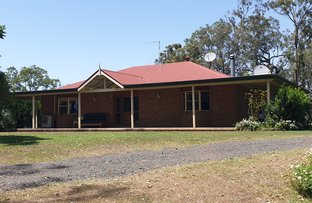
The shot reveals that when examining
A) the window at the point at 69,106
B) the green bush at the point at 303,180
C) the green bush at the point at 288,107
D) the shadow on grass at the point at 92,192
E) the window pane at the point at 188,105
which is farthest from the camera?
the window at the point at 69,106

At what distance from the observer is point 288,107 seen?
19.2 metres

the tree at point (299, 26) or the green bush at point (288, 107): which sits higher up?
the tree at point (299, 26)

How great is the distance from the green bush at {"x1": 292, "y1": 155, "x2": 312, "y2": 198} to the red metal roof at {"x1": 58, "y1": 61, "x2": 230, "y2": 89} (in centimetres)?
1594

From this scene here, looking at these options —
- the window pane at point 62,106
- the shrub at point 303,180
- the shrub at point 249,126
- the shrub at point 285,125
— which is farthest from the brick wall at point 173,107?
the shrub at point 303,180

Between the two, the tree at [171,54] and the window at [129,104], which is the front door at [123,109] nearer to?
the window at [129,104]

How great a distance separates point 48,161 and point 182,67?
17496mm

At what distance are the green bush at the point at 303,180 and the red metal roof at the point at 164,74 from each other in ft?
52.3

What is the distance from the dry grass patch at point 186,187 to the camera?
6699 mm

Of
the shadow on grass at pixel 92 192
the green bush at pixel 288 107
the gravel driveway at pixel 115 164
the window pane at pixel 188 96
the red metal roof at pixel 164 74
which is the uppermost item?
the red metal roof at pixel 164 74

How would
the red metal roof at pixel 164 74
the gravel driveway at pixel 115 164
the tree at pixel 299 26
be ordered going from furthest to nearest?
1. the tree at pixel 299 26
2. the red metal roof at pixel 164 74
3. the gravel driveway at pixel 115 164

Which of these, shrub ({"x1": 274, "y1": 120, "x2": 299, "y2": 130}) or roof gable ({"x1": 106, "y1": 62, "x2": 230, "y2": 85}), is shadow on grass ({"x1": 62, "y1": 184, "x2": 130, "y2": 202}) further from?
roof gable ({"x1": 106, "y1": 62, "x2": 230, "y2": 85})

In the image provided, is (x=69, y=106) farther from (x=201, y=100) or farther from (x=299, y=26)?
(x=299, y=26)

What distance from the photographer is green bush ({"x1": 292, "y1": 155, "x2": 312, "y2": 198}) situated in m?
6.90

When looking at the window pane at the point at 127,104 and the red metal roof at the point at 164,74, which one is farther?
the window pane at the point at 127,104
